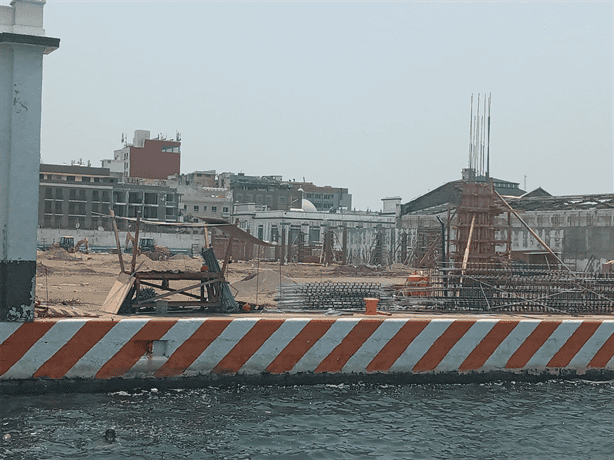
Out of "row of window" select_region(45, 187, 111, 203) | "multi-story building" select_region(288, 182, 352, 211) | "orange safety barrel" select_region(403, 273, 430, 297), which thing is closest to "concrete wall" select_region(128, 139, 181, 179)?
"row of window" select_region(45, 187, 111, 203)

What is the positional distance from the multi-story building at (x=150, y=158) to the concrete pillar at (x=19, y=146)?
100925 mm

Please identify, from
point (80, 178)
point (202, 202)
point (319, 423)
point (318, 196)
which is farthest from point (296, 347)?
point (318, 196)

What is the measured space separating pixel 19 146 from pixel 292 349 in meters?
5.28

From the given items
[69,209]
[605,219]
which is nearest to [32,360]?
[605,219]

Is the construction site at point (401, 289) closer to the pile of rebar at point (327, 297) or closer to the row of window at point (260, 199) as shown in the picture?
the pile of rebar at point (327, 297)

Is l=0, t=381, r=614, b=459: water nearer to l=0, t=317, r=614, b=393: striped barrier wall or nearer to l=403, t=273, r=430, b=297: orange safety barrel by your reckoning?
l=0, t=317, r=614, b=393: striped barrier wall

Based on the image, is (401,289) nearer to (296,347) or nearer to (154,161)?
(296,347)

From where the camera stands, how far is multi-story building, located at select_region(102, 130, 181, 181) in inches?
4358

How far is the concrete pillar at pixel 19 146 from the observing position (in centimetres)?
1006

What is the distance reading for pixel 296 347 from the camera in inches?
448

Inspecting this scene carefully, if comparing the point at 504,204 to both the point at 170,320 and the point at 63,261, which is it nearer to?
the point at 170,320

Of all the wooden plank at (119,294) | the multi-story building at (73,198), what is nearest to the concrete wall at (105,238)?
the multi-story building at (73,198)

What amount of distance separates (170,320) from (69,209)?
9296 centimetres

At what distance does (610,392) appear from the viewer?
1187 centimetres
